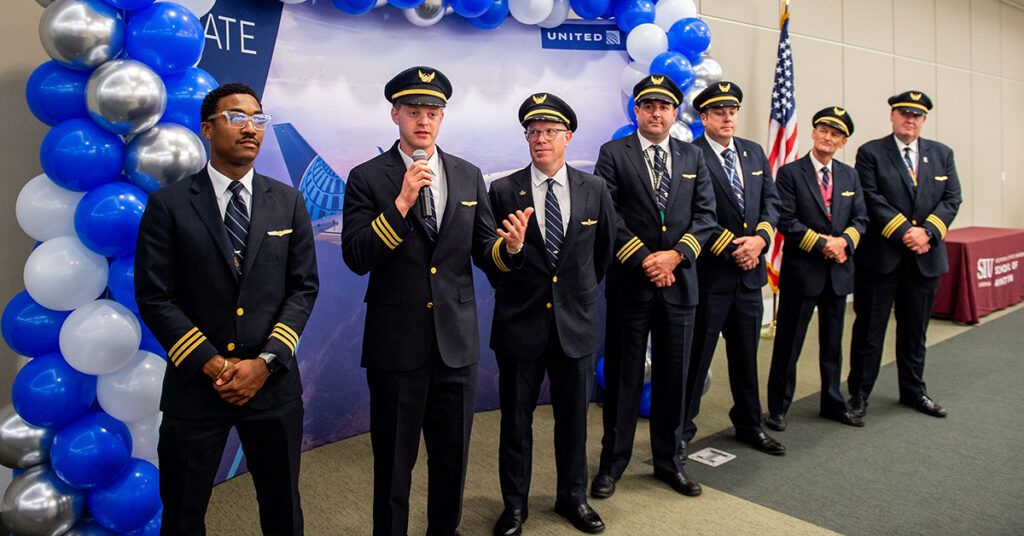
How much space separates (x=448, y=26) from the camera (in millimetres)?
4059

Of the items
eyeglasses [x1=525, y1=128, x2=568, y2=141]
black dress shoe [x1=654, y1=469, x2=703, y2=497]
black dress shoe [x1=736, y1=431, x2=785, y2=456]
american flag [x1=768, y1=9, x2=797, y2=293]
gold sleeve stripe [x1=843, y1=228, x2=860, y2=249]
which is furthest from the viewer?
american flag [x1=768, y1=9, x2=797, y2=293]

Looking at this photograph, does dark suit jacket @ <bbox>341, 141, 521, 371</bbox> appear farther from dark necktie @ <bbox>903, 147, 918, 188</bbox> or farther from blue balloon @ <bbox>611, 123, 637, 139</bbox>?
dark necktie @ <bbox>903, 147, 918, 188</bbox>

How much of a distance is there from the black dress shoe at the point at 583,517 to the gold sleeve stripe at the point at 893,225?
2571 mm

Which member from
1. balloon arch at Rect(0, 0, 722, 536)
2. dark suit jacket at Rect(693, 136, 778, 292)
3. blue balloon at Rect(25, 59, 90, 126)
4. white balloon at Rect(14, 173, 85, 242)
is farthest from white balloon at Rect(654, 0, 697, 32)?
white balloon at Rect(14, 173, 85, 242)

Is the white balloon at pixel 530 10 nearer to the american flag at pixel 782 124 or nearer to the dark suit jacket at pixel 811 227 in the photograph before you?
the dark suit jacket at pixel 811 227

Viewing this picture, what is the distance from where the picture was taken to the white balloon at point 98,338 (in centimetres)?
235

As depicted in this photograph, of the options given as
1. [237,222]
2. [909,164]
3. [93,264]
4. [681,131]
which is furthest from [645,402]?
[93,264]

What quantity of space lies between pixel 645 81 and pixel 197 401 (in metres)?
2.25

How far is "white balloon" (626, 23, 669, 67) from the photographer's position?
4160 mm

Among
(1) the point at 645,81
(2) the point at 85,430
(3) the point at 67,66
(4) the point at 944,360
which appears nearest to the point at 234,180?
(3) the point at 67,66

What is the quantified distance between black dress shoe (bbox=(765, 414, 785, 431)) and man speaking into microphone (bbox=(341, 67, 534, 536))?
7.73ft

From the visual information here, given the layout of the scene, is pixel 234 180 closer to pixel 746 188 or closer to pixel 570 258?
pixel 570 258

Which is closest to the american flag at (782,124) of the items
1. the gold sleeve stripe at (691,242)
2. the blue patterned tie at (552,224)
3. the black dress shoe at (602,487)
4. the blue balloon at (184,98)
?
the gold sleeve stripe at (691,242)

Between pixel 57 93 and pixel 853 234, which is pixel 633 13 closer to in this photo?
pixel 853 234
